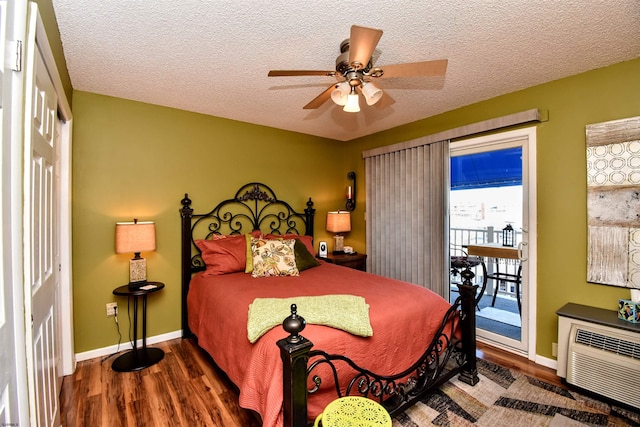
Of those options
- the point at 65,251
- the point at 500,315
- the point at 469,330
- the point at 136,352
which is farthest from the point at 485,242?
the point at 65,251

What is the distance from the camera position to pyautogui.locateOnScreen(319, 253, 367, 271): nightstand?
3913 mm

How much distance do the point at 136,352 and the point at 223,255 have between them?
3.73 ft

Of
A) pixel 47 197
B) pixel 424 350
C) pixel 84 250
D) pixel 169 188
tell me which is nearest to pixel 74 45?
pixel 47 197

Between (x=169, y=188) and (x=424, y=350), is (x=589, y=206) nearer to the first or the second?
(x=424, y=350)

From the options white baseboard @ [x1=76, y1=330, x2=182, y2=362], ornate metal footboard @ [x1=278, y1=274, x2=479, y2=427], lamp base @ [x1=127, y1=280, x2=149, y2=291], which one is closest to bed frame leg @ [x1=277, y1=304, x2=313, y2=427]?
ornate metal footboard @ [x1=278, y1=274, x2=479, y2=427]

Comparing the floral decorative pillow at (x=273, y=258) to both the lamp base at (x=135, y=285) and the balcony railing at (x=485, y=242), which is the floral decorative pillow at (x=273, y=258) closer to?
the lamp base at (x=135, y=285)

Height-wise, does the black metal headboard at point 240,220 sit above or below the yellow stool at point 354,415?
above

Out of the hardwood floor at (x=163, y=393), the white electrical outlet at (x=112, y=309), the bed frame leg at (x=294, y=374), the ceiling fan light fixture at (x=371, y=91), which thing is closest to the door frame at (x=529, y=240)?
the hardwood floor at (x=163, y=393)

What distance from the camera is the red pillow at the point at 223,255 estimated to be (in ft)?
9.84

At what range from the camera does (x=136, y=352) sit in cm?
275

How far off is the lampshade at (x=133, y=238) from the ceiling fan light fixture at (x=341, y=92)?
2.06m

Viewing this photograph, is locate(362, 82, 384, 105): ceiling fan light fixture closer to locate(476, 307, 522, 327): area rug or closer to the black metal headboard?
the black metal headboard

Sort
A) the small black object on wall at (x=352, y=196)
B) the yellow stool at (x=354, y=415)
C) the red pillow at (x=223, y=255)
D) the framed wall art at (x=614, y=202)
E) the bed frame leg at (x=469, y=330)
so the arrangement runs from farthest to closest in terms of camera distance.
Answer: the small black object on wall at (x=352, y=196) < the red pillow at (x=223, y=255) < the bed frame leg at (x=469, y=330) < the framed wall art at (x=614, y=202) < the yellow stool at (x=354, y=415)

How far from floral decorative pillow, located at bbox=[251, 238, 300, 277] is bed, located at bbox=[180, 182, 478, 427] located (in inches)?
0.4
